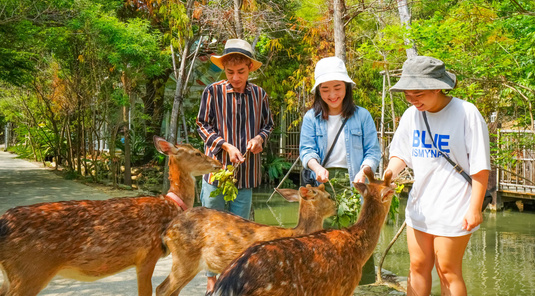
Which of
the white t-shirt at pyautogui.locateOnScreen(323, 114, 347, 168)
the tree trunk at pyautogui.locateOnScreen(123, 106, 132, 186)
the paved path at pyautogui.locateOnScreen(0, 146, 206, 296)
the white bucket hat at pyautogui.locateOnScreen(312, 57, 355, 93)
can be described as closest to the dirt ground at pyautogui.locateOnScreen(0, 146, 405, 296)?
the paved path at pyautogui.locateOnScreen(0, 146, 206, 296)

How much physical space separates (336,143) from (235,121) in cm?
93

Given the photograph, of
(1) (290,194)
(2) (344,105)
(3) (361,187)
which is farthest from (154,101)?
(3) (361,187)

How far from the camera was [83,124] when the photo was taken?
16.5 m

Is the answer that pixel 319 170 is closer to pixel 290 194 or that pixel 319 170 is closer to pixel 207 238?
pixel 290 194

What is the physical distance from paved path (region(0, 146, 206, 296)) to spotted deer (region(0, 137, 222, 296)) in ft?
4.65

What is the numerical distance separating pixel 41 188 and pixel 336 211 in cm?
1237

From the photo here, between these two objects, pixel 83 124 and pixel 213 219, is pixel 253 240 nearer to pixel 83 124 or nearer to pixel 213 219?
pixel 213 219

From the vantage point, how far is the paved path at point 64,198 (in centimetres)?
514

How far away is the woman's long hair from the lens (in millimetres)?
4031

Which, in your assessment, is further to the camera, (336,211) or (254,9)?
(254,9)

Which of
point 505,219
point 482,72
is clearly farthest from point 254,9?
point 505,219

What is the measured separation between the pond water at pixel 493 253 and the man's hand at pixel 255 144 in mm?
4609

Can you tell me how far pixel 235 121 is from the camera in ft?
14.4

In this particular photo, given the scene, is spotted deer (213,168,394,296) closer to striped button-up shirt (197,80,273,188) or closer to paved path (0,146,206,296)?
striped button-up shirt (197,80,273,188)
